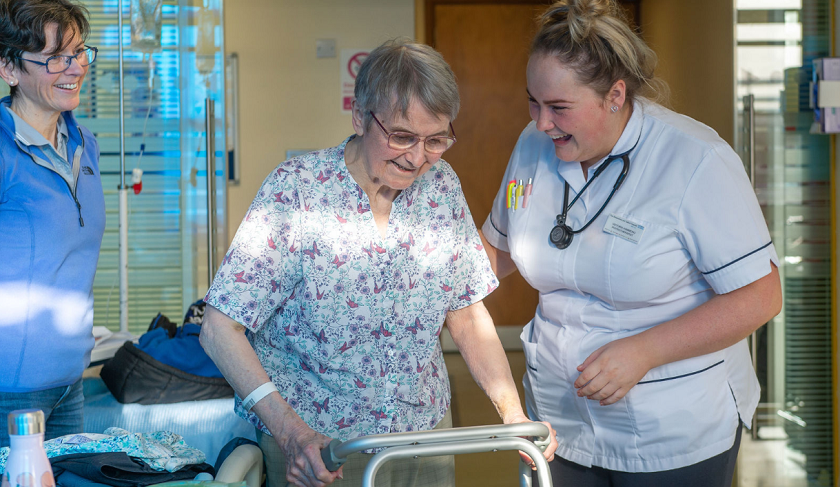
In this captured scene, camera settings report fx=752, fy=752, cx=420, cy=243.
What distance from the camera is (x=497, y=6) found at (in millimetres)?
5602

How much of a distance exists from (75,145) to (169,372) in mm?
731

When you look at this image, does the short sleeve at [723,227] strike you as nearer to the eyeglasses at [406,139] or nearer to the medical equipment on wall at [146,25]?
the eyeglasses at [406,139]

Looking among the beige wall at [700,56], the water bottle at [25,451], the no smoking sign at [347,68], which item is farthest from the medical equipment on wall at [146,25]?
the water bottle at [25,451]

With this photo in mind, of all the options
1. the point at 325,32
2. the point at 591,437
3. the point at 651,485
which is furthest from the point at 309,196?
the point at 325,32

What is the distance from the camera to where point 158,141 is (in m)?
3.52

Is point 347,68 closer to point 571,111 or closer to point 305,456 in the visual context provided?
point 571,111

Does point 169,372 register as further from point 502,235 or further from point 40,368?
point 502,235

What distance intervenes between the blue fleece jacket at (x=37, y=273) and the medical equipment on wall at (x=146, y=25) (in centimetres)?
175

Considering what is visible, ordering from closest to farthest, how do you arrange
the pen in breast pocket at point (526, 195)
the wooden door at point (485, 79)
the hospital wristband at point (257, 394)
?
1. the hospital wristband at point (257, 394)
2. the pen in breast pocket at point (526, 195)
3. the wooden door at point (485, 79)

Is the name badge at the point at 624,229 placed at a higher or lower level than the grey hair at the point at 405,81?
lower

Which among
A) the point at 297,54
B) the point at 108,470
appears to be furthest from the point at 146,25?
the point at 108,470

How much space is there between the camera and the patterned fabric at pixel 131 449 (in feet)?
3.88

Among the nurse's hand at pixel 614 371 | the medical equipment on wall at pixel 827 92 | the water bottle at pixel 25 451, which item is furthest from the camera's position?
the medical equipment on wall at pixel 827 92

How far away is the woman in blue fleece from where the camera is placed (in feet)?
5.71
